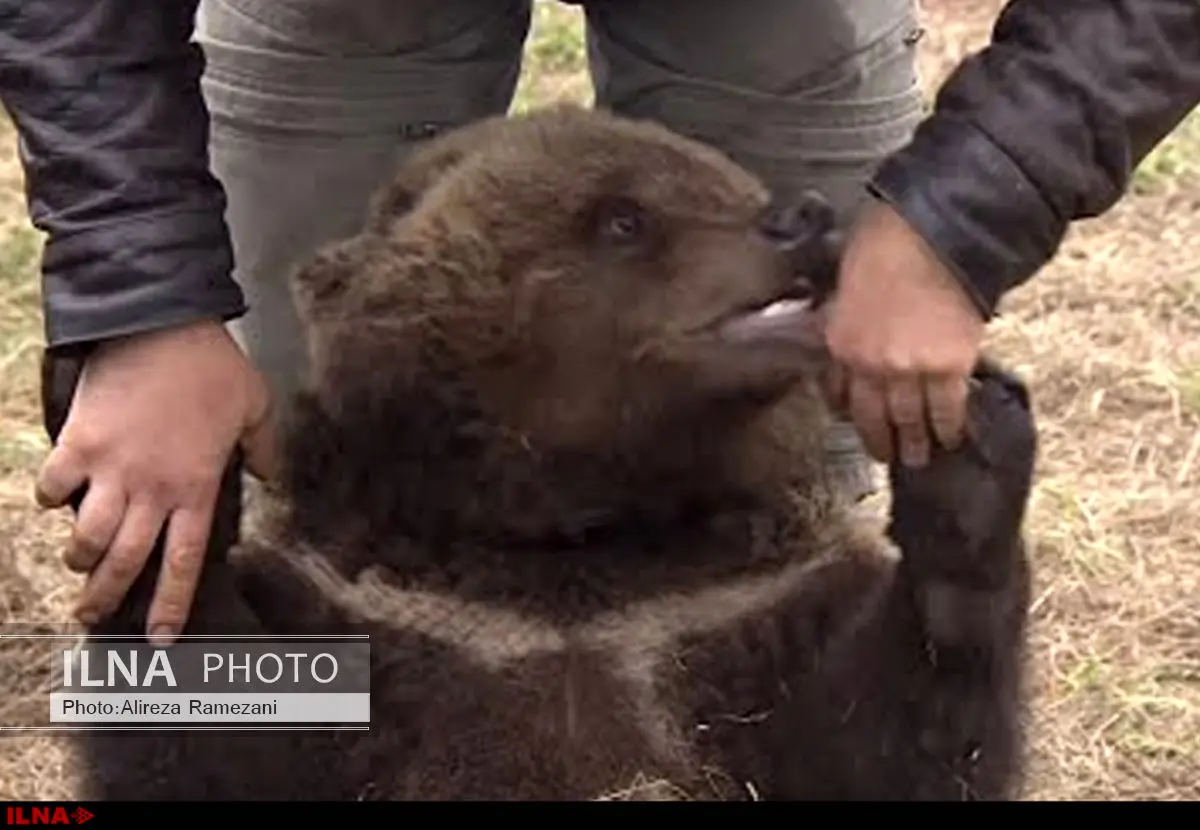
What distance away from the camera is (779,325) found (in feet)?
9.82

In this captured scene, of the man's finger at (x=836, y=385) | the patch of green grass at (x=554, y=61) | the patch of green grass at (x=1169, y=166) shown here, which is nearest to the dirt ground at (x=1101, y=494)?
the patch of green grass at (x=1169, y=166)

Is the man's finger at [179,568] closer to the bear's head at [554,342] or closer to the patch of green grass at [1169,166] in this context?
the bear's head at [554,342]

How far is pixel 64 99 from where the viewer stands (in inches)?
119

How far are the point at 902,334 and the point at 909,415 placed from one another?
91 mm

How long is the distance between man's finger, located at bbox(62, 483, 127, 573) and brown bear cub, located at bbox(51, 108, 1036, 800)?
8cm

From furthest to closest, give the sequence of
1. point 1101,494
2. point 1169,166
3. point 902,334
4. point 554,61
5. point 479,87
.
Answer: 1. point 554,61
2. point 1169,166
3. point 1101,494
4. point 479,87
5. point 902,334

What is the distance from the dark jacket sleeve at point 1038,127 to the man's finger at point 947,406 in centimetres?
8

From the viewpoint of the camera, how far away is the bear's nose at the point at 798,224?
3000 mm

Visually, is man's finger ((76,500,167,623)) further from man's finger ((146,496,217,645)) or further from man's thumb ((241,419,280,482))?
man's thumb ((241,419,280,482))

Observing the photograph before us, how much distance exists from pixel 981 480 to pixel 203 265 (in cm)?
83

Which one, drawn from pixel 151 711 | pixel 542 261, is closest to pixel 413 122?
pixel 542 261
